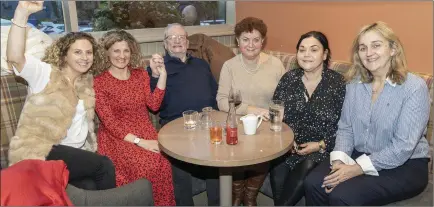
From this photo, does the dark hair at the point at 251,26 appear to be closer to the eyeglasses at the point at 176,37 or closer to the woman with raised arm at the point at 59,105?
the eyeglasses at the point at 176,37

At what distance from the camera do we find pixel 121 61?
7.57 feet

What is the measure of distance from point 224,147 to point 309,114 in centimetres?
66

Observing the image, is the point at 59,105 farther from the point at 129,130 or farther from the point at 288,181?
the point at 288,181

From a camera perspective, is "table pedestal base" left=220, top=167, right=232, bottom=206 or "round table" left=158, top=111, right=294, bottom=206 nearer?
"round table" left=158, top=111, right=294, bottom=206

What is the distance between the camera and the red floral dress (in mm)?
2234

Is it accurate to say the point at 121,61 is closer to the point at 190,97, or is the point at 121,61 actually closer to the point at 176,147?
the point at 190,97

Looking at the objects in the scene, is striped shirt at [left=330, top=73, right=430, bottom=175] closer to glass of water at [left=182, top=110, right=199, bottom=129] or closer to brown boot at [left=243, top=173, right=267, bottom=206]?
brown boot at [left=243, top=173, right=267, bottom=206]

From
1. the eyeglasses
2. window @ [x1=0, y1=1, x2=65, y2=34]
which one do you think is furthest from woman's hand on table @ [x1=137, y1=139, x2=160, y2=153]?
window @ [x1=0, y1=1, x2=65, y2=34]

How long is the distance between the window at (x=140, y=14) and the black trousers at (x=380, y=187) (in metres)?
2.39

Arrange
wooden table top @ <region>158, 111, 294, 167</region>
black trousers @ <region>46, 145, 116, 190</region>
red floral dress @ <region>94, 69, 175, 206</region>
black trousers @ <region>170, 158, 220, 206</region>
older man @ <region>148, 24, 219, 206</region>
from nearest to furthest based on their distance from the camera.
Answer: wooden table top @ <region>158, 111, 294, 167</region>
black trousers @ <region>46, 145, 116, 190</region>
red floral dress @ <region>94, 69, 175, 206</region>
black trousers @ <region>170, 158, 220, 206</region>
older man @ <region>148, 24, 219, 206</region>

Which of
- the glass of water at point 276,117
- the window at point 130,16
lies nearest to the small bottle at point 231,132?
the glass of water at point 276,117

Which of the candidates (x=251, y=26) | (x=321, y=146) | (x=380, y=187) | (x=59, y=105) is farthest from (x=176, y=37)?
(x=380, y=187)

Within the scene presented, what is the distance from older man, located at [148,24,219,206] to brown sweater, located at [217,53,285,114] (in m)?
0.14

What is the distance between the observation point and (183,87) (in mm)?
2537
